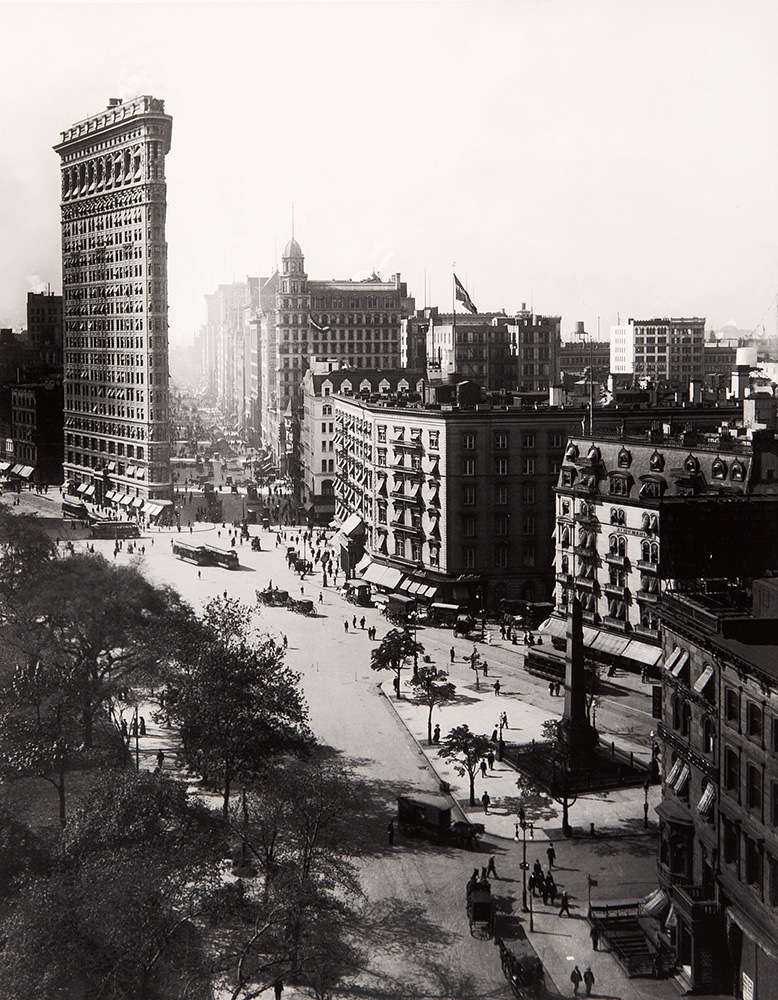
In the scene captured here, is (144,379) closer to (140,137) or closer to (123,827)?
(140,137)

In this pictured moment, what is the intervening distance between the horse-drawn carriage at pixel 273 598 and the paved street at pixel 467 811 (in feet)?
7.23

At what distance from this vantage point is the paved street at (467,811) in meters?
39.6

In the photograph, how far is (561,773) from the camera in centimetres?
5466

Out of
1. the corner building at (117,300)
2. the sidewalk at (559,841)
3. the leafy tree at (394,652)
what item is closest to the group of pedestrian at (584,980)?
the sidewalk at (559,841)

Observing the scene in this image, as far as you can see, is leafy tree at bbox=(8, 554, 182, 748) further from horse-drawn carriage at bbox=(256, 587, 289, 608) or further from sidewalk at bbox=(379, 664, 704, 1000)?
horse-drawn carriage at bbox=(256, 587, 289, 608)

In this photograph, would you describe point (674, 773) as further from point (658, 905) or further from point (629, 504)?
point (629, 504)

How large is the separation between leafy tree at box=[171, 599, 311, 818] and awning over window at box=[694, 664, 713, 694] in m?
18.4

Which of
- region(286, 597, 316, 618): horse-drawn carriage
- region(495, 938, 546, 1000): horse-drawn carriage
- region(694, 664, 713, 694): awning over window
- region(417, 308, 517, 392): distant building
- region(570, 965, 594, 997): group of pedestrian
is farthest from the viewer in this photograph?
region(417, 308, 517, 392): distant building

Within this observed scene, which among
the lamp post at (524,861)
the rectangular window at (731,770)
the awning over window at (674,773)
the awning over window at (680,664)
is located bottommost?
the lamp post at (524,861)

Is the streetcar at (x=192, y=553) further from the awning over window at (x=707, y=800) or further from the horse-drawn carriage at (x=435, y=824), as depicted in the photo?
the awning over window at (x=707, y=800)

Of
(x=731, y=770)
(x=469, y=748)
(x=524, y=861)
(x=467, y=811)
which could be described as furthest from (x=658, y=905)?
(x=469, y=748)

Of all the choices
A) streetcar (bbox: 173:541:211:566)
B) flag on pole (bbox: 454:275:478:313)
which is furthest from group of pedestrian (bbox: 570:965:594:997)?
flag on pole (bbox: 454:275:478:313)

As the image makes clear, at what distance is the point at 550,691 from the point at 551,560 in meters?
23.5

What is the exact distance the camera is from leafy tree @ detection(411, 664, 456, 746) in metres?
65.1
